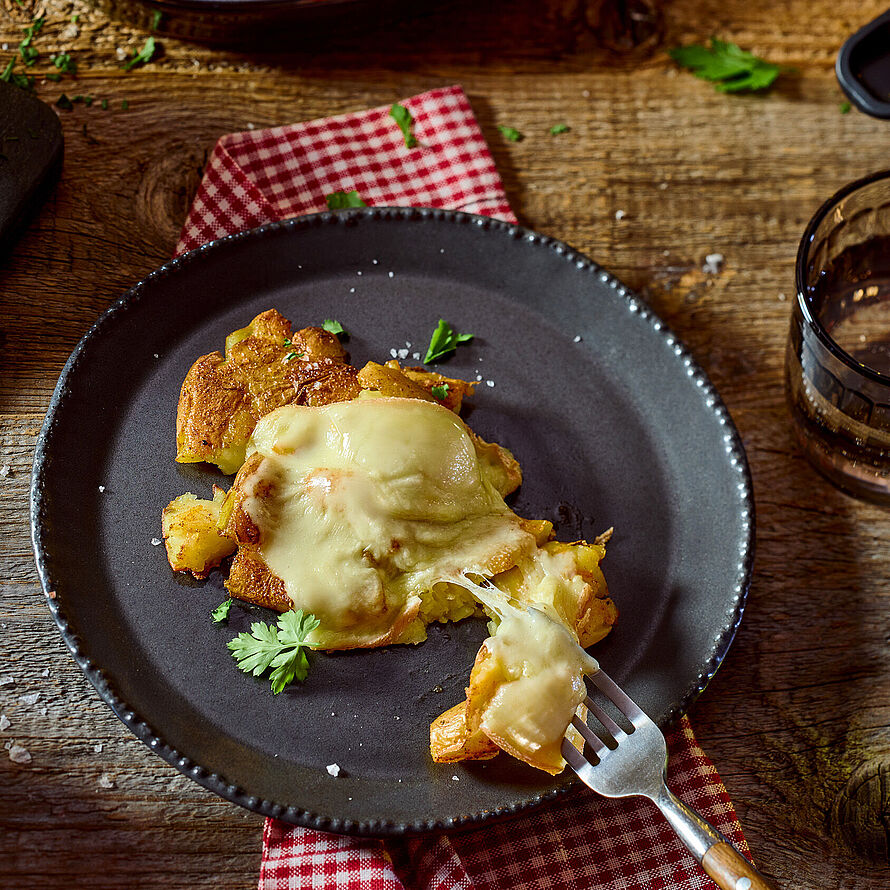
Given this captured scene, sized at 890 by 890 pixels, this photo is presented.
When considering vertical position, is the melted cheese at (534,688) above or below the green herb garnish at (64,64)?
below

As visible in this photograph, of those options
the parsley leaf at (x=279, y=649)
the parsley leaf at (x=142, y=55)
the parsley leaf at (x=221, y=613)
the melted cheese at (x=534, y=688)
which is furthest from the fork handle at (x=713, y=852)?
the parsley leaf at (x=142, y=55)

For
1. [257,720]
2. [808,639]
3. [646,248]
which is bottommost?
[808,639]

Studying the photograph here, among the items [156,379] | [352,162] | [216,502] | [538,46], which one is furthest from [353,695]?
[538,46]

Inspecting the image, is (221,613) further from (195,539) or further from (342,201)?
(342,201)

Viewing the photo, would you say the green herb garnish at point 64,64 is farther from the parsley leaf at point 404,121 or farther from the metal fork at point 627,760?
the metal fork at point 627,760

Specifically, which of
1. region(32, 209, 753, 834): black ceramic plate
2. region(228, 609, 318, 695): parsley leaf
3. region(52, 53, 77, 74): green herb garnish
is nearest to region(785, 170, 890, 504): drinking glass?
region(32, 209, 753, 834): black ceramic plate

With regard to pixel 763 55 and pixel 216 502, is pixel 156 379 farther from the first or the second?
pixel 763 55

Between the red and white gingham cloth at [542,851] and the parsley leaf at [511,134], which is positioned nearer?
the red and white gingham cloth at [542,851]
